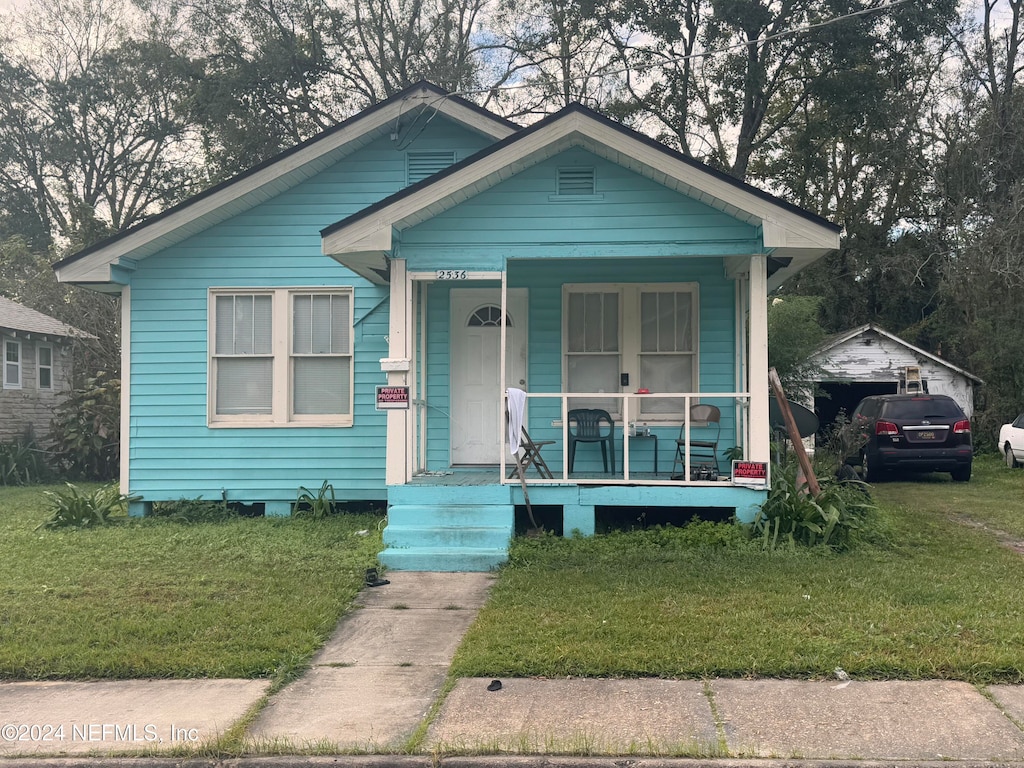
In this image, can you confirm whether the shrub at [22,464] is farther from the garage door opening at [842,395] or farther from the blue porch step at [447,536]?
the garage door opening at [842,395]

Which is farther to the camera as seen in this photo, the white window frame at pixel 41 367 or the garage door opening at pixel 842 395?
the garage door opening at pixel 842 395

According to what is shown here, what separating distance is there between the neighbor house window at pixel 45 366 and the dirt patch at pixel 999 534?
63.2 ft

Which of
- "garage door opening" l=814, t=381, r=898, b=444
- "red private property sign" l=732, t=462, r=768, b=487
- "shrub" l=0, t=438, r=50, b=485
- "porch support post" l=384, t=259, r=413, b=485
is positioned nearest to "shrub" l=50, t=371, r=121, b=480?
"shrub" l=0, t=438, r=50, b=485

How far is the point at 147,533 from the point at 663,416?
613 cm

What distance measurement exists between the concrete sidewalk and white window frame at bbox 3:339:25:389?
1638 centimetres

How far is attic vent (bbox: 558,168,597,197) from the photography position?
884 centimetres

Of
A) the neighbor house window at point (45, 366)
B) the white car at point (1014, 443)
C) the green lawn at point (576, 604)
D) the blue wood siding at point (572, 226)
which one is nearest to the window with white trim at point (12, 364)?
the neighbor house window at point (45, 366)

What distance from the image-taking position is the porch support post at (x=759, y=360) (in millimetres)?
8625

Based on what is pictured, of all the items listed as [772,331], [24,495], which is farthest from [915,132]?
[24,495]

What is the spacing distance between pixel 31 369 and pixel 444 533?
51.9 ft

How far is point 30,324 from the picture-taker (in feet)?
64.3

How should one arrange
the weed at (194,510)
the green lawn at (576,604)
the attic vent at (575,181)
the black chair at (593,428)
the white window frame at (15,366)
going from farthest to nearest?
the white window frame at (15,366), the weed at (194,510), the black chair at (593,428), the attic vent at (575,181), the green lawn at (576,604)

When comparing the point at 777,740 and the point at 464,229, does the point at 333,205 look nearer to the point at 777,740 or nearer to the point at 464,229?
the point at 464,229

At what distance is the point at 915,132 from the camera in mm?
25016
